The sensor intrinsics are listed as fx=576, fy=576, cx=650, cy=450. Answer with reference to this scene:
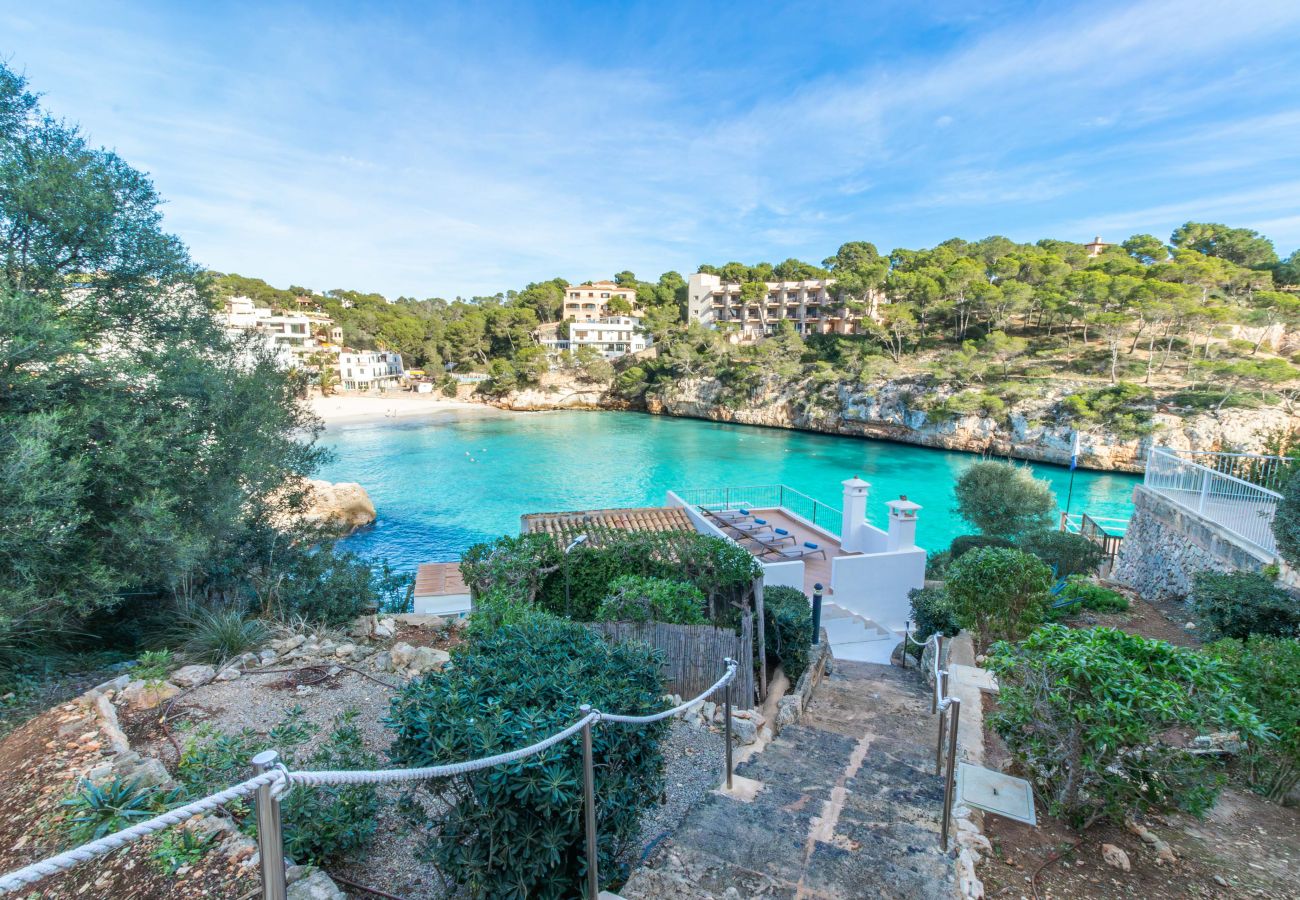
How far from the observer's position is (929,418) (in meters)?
44.0

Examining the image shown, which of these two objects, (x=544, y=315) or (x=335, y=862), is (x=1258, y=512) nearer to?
(x=335, y=862)

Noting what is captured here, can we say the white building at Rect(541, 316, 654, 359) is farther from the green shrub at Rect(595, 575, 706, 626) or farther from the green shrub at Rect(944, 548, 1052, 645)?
the green shrub at Rect(944, 548, 1052, 645)

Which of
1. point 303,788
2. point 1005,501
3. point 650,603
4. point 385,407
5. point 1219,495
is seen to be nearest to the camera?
point 303,788

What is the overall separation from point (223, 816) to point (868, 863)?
12.0ft

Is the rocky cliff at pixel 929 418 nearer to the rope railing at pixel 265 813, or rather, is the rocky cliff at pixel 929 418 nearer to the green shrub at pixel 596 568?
the green shrub at pixel 596 568

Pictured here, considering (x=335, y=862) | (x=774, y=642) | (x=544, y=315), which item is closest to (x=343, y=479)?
(x=774, y=642)

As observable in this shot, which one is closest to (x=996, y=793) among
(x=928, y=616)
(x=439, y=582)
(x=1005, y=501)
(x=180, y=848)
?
(x=180, y=848)

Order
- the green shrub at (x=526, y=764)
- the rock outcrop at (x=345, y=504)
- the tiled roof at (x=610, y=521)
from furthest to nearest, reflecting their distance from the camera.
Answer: the rock outcrop at (x=345, y=504) → the tiled roof at (x=610, y=521) → the green shrub at (x=526, y=764)

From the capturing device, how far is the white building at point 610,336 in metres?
73.3

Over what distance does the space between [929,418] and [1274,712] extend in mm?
43857

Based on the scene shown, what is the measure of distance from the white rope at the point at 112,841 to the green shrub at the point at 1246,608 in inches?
360

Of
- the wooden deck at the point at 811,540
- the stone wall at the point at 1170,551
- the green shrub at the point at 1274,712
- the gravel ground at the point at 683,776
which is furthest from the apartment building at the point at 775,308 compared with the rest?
the gravel ground at the point at 683,776

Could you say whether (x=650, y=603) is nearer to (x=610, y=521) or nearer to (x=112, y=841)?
(x=112, y=841)

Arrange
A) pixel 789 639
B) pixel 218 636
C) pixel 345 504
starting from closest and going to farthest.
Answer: pixel 218 636 → pixel 789 639 → pixel 345 504
